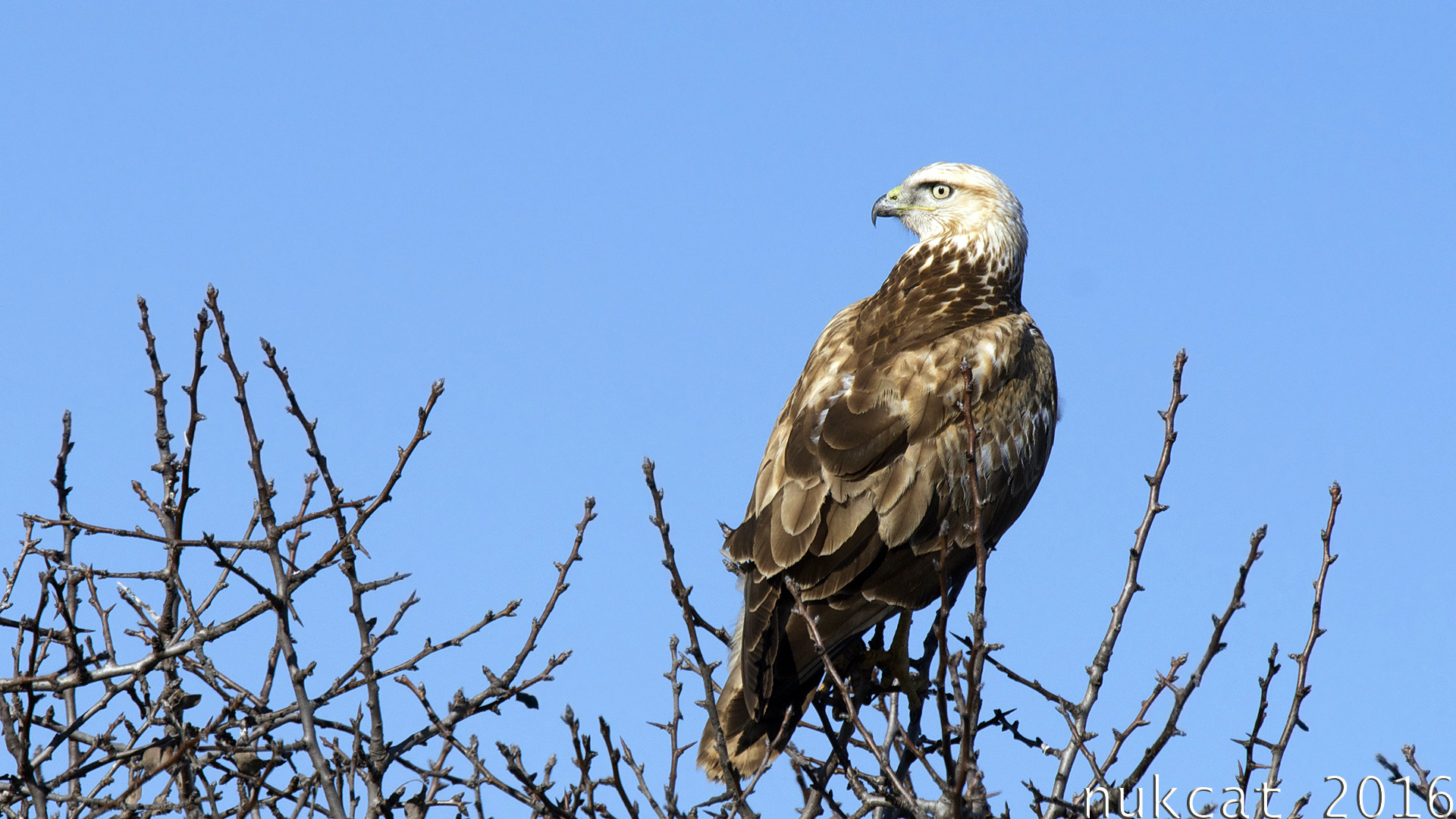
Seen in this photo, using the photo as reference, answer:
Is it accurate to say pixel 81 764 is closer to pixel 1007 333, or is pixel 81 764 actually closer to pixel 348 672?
pixel 348 672

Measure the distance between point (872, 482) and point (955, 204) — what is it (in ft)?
8.16

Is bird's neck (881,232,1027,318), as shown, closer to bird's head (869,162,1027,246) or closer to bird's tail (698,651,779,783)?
bird's head (869,162,1027,246)

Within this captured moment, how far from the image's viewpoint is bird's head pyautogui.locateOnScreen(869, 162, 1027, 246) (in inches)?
286

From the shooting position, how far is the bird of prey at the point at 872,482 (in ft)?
16.6

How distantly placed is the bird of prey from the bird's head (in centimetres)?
73

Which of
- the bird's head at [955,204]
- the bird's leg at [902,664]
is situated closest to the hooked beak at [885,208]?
the bird's head at [955,204]

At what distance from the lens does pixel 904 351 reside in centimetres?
591

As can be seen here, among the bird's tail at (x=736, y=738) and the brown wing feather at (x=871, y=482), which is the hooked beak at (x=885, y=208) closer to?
the brown wing feather at (x=871, y=482)

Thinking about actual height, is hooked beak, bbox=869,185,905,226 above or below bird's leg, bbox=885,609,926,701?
above

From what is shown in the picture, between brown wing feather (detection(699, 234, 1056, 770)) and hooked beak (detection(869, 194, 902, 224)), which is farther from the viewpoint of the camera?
hooked beak (detection(869, 194, 902, 224))

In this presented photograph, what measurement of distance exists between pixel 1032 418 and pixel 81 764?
13.5ft

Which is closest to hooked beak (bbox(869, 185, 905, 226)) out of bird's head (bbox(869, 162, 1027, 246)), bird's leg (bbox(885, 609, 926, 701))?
bird's head (bbox(869, 162, 1027, 246))

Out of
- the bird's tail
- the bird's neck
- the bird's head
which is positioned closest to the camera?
the bird's tail

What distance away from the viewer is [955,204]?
741 cm
